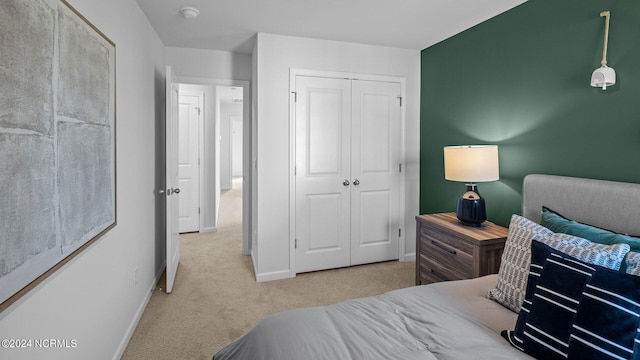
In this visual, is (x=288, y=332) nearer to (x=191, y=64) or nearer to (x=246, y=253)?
(x=246, y=253)

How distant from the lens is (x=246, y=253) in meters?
4.15

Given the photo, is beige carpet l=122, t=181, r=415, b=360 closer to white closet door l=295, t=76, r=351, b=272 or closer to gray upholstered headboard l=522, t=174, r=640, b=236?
white closet door l=295, t=76, r=351, b=272

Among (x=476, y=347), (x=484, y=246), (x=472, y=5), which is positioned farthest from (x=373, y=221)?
(x=476, y=347)

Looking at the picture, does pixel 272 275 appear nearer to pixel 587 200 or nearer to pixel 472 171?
pixel 472 171

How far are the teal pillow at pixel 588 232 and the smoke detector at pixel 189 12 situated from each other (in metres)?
2.96

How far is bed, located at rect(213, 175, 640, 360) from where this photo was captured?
1.21 m

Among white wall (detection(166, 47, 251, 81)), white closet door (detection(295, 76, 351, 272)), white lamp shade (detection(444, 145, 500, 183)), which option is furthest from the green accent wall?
white wall (detection(166, 47, 251, 81))

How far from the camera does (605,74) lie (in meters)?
1.91

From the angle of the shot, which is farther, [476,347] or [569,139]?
[569,139]

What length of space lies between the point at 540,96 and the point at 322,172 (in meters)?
2.04

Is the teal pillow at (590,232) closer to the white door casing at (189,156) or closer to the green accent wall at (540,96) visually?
the green accent wall at (540,96)

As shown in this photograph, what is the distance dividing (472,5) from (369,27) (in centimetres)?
90

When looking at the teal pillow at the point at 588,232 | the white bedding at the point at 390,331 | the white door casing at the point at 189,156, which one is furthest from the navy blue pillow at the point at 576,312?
the white door casing at the point at 189,156

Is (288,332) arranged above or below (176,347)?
above
